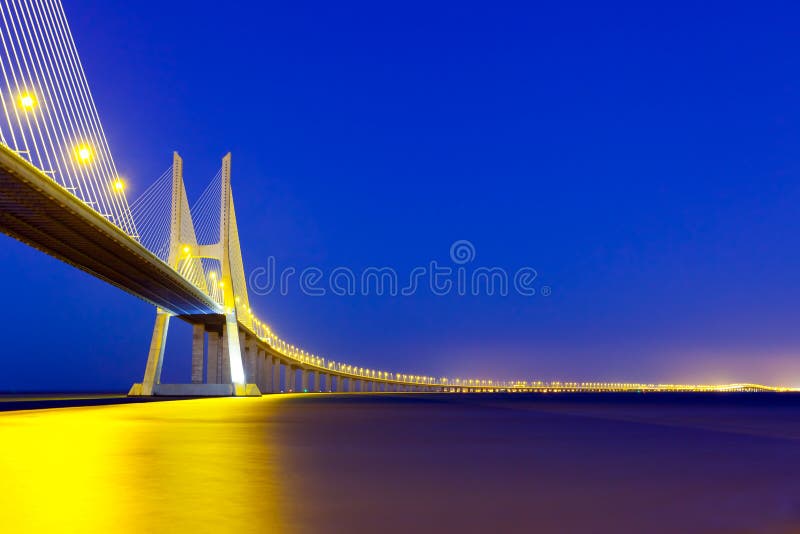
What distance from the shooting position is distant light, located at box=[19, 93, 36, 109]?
26.9 metres

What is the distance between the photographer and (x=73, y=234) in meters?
35.1

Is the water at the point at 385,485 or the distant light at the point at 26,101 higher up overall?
the distant light at the point at 26,101

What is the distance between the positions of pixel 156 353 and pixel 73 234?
3111 cm

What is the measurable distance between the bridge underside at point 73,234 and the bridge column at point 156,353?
9963 millimetres

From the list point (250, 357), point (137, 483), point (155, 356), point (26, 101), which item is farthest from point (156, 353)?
point (137, 483)

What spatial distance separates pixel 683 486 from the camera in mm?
11422

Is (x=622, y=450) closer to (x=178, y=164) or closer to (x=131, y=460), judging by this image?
(x=131, y=460)

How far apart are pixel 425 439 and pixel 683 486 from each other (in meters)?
10.2

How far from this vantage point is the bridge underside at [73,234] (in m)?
27.4

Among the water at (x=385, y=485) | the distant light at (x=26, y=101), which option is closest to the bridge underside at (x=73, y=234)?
the distant light at (x=26, y=101)

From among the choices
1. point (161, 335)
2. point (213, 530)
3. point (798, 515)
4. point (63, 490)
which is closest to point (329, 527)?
point (213, 530)

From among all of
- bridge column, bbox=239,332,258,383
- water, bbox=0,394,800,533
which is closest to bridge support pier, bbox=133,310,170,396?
bridge column, bbox=239,332,258,383

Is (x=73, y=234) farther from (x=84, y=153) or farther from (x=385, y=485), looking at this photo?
(x=385, y=485)

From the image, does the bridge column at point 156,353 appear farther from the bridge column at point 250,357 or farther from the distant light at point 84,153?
the distant light at point 84,153
